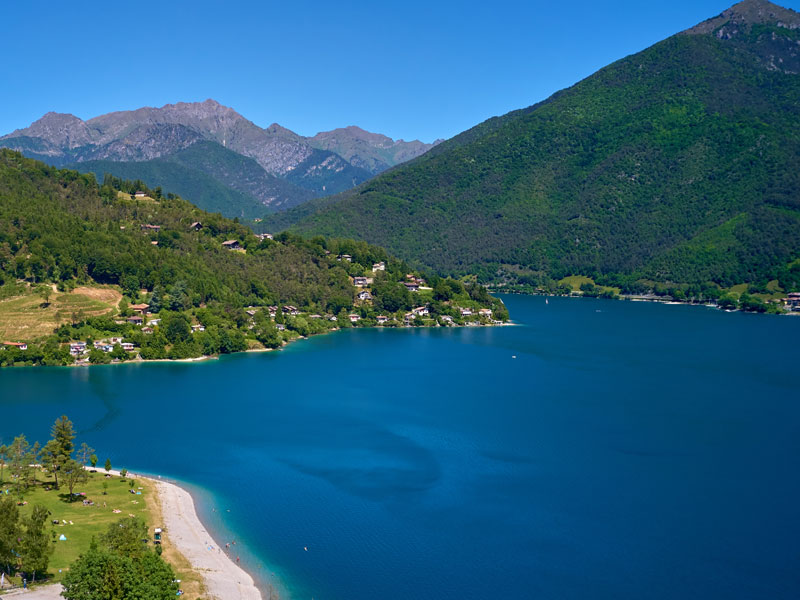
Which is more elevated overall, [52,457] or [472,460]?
[52,457]

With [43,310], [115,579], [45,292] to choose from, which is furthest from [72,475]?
[45,292]

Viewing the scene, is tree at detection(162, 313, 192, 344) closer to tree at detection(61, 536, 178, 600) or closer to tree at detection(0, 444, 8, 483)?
tree at detection(0, 444, 8, 483)

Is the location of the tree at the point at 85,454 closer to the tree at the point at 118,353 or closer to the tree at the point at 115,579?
the tree at the point at 115,579

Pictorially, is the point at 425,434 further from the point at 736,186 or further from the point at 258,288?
the point at 736,186

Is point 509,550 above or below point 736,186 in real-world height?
below

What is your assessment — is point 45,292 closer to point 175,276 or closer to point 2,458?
point 175,276

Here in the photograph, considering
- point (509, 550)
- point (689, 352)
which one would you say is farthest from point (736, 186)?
point (509, 550)
